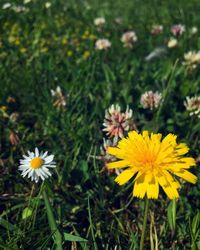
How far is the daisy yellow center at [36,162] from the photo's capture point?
1770 mm

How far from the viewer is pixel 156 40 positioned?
12.8 feet

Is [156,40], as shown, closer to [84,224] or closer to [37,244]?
[84,224]

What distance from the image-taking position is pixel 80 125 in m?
2.47

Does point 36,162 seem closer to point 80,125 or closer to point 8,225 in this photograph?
point 8,225

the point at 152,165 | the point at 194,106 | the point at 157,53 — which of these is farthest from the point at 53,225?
the point at 157,53

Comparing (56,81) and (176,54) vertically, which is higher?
(176,54)

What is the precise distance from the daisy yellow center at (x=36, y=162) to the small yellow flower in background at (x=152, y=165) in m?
0.42

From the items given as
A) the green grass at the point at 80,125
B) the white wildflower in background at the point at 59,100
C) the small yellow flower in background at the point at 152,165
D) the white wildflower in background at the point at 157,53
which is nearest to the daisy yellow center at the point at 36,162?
the green grass at the point at 80,125

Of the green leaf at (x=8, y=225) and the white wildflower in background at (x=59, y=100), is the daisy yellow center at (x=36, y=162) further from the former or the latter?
the white wildflower in background at (x=59, y=100)

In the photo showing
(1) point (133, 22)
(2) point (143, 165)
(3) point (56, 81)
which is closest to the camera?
(2) point (143, 165)

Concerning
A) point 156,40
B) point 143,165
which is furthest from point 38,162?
point 156,40

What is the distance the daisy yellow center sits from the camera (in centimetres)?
177

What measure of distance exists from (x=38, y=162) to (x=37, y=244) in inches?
13.5

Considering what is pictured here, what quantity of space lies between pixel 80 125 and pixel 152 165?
3.63 ft
